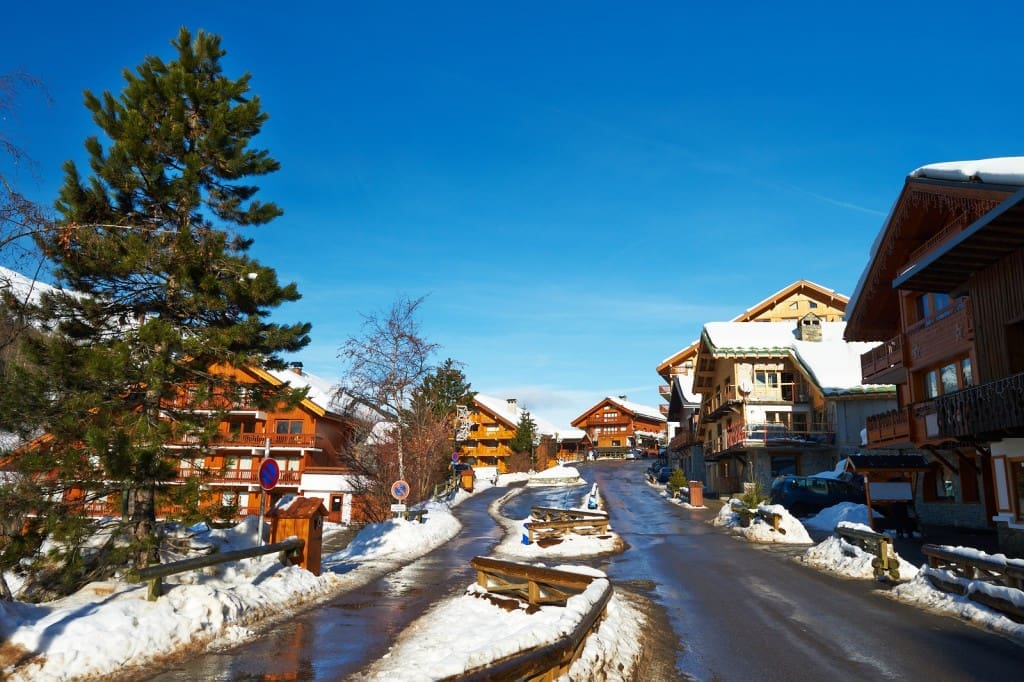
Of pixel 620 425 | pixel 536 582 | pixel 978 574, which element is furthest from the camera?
pixel 620 425

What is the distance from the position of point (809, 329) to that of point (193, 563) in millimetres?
47349

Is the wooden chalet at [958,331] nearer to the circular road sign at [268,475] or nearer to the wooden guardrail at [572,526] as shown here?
the wooden guardrail at [572,526]

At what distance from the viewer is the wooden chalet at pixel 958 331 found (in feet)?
64.7

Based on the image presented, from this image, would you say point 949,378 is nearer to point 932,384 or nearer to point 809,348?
point 932,384

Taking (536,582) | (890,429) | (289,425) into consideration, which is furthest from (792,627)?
(289,425)

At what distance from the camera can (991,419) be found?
1919 cm

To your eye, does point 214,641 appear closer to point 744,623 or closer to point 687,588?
point 744,623

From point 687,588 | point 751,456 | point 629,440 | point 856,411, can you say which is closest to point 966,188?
point 687,588

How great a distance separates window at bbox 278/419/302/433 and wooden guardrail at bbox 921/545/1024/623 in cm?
4397

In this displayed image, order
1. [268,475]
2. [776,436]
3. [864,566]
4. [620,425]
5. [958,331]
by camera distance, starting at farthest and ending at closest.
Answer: [620,425], [776,436], [958,331], [864,566], [268,475]

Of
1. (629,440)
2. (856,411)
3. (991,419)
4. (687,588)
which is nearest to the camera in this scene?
(687,588)

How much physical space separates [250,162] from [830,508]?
27.1 meters

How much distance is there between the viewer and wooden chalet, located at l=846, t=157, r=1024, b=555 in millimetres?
19719

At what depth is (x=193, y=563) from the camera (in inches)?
436
